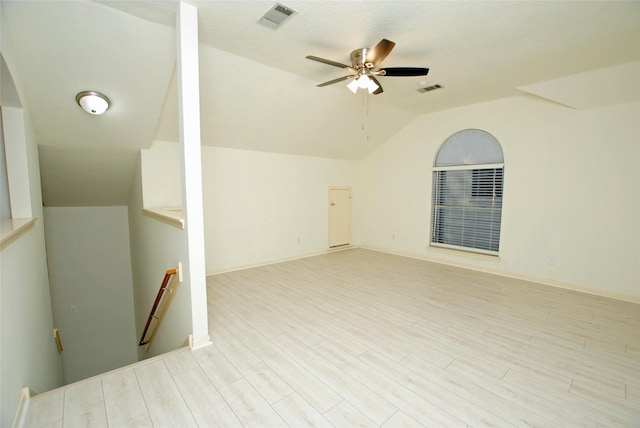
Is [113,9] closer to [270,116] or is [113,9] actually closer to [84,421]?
[270,116]

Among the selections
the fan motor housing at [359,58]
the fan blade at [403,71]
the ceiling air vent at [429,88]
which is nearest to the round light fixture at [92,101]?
the fan motor housing at [359,58]

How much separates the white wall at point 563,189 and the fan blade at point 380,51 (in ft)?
Result: 10.7

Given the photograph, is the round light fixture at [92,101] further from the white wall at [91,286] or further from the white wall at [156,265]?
the white wall at [91,286]

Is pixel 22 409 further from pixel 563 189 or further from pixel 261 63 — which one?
pixel 563 189

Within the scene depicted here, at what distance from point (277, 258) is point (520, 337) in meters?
4.12

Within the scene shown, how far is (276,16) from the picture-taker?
8.17 feet

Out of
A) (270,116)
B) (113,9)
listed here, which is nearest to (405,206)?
(270,116)

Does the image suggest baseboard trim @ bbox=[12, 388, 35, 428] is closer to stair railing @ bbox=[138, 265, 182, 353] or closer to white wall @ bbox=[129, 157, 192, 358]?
white wall @ bbox=[129, 157, 192, 358]

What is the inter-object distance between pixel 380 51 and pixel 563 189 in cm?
374

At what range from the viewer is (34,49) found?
7.84ft

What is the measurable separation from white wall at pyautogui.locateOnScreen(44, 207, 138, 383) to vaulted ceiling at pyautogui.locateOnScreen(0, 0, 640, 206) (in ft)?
1.83

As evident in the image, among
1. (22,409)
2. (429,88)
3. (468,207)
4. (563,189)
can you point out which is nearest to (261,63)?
(429,88)

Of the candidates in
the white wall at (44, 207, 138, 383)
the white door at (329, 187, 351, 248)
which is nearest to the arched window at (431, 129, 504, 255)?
the white door at (329, 187, 351, 248)

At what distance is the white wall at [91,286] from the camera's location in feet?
16.4
